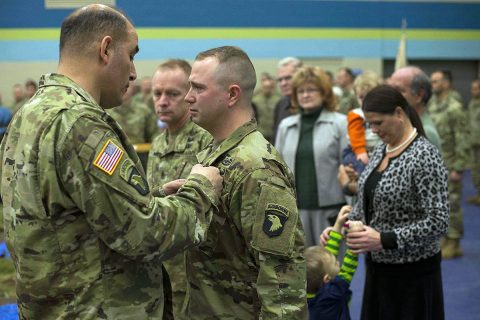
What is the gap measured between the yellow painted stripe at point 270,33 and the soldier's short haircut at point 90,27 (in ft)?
38.8

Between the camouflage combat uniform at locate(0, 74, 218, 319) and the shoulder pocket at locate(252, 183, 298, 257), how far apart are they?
19cm

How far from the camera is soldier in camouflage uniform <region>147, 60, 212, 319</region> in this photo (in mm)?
3201

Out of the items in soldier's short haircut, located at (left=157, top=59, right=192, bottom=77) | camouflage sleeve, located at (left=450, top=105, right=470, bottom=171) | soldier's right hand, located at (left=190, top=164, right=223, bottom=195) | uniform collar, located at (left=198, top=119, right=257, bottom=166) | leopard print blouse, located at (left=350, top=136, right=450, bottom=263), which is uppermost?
soldier's short haircut, located at (left=157, top=59, right=192, bottom=77)

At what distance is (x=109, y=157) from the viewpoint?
1.65 metres

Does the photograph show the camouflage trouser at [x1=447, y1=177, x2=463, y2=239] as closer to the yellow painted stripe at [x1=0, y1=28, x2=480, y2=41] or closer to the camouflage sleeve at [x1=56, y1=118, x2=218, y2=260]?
the camouflage sleeve at [x1=56, y1=118, x2=218, y2=260]

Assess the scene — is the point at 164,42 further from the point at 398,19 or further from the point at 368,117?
the point at 368,117

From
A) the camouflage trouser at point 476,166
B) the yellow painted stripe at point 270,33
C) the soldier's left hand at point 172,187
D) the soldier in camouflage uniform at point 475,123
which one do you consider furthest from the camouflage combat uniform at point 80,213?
the yellow painted stripe at point 270,33

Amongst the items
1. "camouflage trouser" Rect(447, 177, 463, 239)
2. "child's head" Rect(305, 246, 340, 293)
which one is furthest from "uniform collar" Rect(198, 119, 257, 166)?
"camouflage trouser" Rect(447, 177, 463, 239)

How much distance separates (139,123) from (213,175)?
5.82 meters

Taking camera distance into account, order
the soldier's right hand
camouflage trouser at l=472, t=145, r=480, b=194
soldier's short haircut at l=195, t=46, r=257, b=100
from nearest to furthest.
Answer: the soldier's right hand < soldier's short haircut at l=195, t=46, r=257, b=100 < camouflage trouser at l=472, t=145, r=480, b=194

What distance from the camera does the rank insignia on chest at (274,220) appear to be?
193 cm

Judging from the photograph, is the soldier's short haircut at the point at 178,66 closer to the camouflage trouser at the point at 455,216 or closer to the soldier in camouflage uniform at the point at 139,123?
the camouflage trouser at the point at 455,216

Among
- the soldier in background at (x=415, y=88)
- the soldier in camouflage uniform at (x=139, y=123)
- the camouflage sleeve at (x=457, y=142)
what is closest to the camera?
the soldier in background at (x=415, y=88)

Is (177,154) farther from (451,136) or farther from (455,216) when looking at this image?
(451,136)
